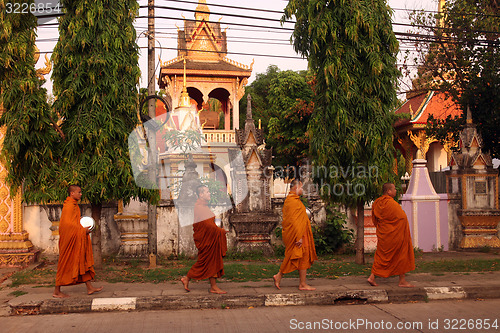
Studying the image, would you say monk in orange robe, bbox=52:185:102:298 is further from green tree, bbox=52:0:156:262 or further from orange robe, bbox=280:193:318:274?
orange robe, bbox=280:193:318:274

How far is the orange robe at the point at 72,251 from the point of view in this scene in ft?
22.8

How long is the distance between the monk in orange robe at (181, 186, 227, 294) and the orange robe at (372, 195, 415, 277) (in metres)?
2.57

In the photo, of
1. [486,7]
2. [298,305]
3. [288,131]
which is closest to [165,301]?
[298,305]

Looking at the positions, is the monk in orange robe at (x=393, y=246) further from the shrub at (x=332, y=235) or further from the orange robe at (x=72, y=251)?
the orange robe at (x=72, y=251)

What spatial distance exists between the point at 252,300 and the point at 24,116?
488 cm

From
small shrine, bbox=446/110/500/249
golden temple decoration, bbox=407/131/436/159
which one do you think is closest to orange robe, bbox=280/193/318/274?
small shrine, bbox=446/110/500/249

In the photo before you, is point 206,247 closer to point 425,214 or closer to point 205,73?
point 425,214

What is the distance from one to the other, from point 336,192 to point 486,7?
31.8ft

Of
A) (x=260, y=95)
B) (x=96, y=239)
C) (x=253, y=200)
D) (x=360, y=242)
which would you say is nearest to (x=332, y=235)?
(x=360, y=242)

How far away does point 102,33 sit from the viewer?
8.55 metres

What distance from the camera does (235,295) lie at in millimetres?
7090

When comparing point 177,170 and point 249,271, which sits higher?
point 177,170

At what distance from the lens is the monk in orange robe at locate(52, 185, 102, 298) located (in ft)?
22.8

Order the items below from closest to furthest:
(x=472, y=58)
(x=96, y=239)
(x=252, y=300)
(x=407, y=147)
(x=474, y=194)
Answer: (x=252, y=300)
(x=96, y=239)
(x=474, y=194)
(x=472, y=58)
(x=407, y=147)
